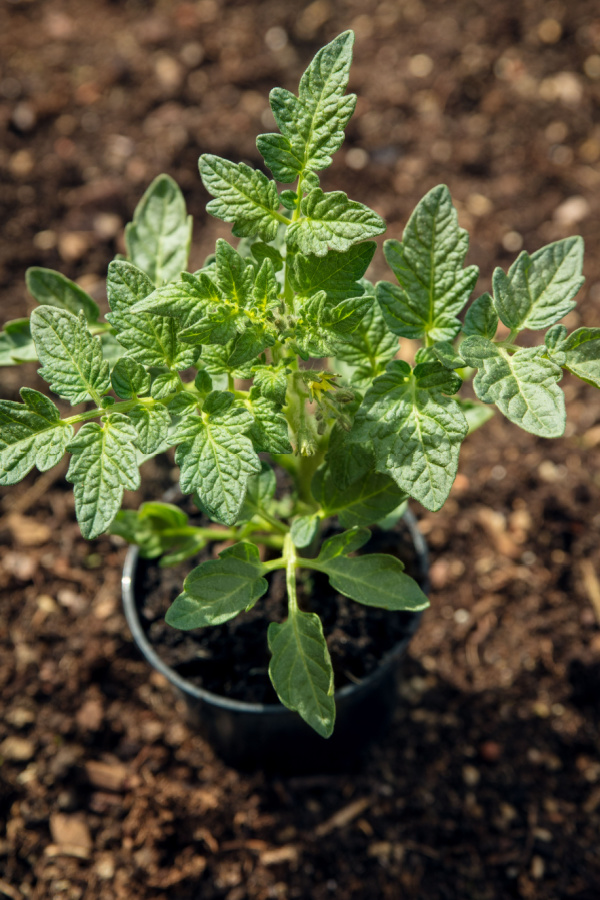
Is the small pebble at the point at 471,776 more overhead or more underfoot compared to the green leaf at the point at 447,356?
more underfoot

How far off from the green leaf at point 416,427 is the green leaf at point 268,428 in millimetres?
111

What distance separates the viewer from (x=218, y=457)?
1.09m

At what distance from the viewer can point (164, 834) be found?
73.5 inches

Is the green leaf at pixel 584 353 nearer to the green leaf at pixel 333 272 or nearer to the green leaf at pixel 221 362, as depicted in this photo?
the green leaf at pixel 333 272

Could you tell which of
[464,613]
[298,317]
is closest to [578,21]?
[464,613]

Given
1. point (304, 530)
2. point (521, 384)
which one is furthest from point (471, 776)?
point (521, 384)

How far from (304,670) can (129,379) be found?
0.57 m

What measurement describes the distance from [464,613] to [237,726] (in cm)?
80

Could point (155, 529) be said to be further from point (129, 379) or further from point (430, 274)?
point (430, 274)

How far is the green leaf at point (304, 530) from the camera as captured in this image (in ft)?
4.32

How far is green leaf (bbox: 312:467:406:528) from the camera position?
1.37m

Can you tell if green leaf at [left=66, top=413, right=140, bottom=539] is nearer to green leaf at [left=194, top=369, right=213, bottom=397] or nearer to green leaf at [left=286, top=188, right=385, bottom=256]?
green leaf at [left=194, top=369, right=213, bottom=397]

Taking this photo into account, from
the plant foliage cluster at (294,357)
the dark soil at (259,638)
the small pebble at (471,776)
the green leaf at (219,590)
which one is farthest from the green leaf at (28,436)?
the small pebble at (471,776)

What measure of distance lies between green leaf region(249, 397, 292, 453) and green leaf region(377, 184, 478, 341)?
26cm
